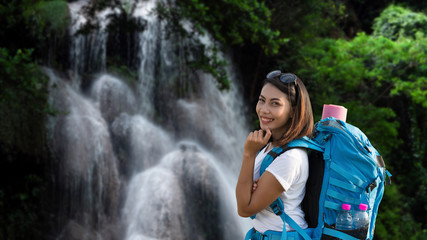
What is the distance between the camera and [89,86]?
25.7 feet

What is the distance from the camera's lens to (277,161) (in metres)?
1.57

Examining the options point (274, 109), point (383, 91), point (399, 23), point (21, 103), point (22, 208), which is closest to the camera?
point (274, 109)

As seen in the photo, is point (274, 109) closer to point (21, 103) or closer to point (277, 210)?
point (277, 210)

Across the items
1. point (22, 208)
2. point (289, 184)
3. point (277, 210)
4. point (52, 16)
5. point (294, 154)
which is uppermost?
point (52, 16)

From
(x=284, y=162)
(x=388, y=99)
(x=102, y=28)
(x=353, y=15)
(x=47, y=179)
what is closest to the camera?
(x=284, y=162)

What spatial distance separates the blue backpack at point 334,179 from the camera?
156 cm

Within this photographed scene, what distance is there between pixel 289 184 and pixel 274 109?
334mm

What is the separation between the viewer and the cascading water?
6723mm

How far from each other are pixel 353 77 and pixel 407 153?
12.2 ft

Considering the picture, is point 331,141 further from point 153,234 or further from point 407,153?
point 407,153

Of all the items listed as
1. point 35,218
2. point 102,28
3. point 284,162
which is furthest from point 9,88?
point 284,162

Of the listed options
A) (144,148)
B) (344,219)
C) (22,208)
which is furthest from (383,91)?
(344,219)

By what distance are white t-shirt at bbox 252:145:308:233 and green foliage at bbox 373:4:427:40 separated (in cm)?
1238

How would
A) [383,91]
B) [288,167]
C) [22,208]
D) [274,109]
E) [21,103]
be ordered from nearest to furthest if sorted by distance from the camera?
[288,167] < [274,109] < [21,103] < [22,208] < [383,91]
